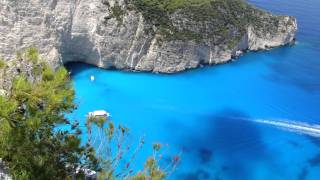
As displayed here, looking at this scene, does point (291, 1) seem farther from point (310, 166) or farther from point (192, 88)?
point (310, 166)

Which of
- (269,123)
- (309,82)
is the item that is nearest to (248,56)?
(309,82)

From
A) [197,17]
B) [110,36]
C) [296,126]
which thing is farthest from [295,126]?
[110,36]

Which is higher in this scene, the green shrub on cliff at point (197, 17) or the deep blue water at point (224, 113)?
the green shrub on cliff at point (197, 17)

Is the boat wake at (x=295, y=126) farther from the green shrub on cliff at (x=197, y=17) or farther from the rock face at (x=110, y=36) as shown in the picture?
the green shrub on cliff at (x=197, y=17)

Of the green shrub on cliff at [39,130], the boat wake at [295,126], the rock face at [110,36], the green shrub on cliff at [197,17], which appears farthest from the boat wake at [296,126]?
the green shrub on cliff at [39,130]

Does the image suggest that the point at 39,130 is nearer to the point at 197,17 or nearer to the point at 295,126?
the point at 295,126

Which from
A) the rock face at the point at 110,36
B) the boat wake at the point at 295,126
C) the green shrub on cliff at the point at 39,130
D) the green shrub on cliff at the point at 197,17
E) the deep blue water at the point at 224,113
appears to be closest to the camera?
the green shrub on cliff at the point at 39,130
